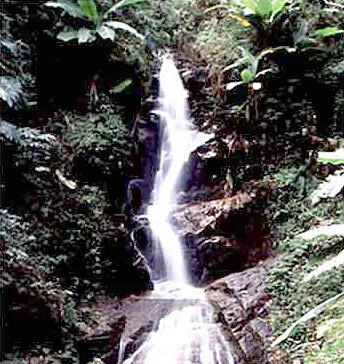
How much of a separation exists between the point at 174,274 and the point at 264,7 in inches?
170

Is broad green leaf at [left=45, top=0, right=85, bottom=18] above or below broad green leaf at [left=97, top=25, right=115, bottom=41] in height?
above

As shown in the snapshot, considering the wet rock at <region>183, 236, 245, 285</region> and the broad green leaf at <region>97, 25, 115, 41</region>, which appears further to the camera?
the broad green leaf at <region>97, 25, 115, 41</region>

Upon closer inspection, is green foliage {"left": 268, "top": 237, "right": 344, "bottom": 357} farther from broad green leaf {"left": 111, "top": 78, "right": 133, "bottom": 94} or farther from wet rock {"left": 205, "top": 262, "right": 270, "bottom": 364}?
broad green leaf {"left": 111, "top": 78, "right": 133, "bottom": 94}

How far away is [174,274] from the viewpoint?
6719 millimetres

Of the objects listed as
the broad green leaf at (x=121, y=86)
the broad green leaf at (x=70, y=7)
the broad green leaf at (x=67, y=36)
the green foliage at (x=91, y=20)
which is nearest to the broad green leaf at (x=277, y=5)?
the green foliage at (x=91, y=20)

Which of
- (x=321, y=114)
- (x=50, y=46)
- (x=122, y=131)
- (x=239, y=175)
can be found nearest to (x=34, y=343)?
(x=122, y=131)

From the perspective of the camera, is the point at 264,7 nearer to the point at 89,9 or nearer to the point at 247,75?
the point at 247,75

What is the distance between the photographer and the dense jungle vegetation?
471cm

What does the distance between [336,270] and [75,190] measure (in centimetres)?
336

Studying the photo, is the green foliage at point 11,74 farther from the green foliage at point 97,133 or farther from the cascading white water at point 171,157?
the cascading white water at point 171,157

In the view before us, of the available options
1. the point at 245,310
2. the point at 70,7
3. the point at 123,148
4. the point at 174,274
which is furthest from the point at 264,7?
the point at 245,310

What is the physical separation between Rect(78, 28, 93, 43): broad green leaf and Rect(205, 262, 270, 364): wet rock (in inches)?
155

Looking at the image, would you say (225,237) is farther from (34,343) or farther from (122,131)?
(34,343)

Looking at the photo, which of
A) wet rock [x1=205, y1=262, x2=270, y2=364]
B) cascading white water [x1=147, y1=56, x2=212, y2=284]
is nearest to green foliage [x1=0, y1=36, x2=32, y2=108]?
cascading white water [x1=147, y1=56, x2=212, y2=284]
